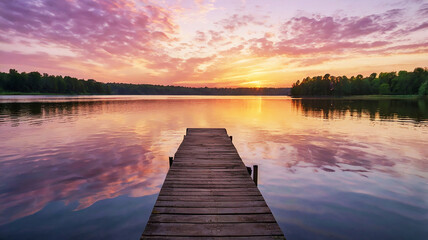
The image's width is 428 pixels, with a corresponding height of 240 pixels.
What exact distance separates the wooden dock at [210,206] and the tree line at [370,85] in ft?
599

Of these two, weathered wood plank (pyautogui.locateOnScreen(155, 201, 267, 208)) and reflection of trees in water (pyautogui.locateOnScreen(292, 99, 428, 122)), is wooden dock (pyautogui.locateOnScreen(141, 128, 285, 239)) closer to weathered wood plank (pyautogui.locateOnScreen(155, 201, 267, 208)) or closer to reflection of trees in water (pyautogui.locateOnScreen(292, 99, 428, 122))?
weathered wood plank (pyautogui.locateOnScreen(155, 201, 267, 208))

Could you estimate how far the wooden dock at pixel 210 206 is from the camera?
509 cm

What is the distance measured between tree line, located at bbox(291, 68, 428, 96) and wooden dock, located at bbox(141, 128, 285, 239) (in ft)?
599

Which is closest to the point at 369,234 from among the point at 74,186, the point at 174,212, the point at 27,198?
the point at 174,212

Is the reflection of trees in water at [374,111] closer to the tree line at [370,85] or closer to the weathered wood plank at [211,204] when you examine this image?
the weathered wood plank at [211,204]

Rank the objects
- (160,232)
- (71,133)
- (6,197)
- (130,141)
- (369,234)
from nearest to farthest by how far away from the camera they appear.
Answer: (160,232) < (369,234) < (6,197) < (130,141) < (71,133)

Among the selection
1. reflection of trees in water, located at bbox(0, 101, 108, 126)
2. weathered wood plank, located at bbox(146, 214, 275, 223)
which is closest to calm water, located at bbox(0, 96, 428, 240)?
weathered wood plank, located at bbox(146, 214, 275, 223)

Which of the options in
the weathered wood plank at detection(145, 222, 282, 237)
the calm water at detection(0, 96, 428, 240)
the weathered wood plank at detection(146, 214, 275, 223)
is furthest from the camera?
Answer: the calm water at detection(0, 96, 428, 240)

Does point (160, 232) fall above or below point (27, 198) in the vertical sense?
above

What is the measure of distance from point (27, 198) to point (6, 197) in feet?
→ 2.99

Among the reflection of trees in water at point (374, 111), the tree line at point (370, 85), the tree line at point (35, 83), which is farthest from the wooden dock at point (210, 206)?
the tree line at point (35, 83)

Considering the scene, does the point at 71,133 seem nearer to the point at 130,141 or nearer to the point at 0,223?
the point at 130,141

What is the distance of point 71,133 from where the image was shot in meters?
24.2

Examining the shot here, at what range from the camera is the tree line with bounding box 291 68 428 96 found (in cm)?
14025
